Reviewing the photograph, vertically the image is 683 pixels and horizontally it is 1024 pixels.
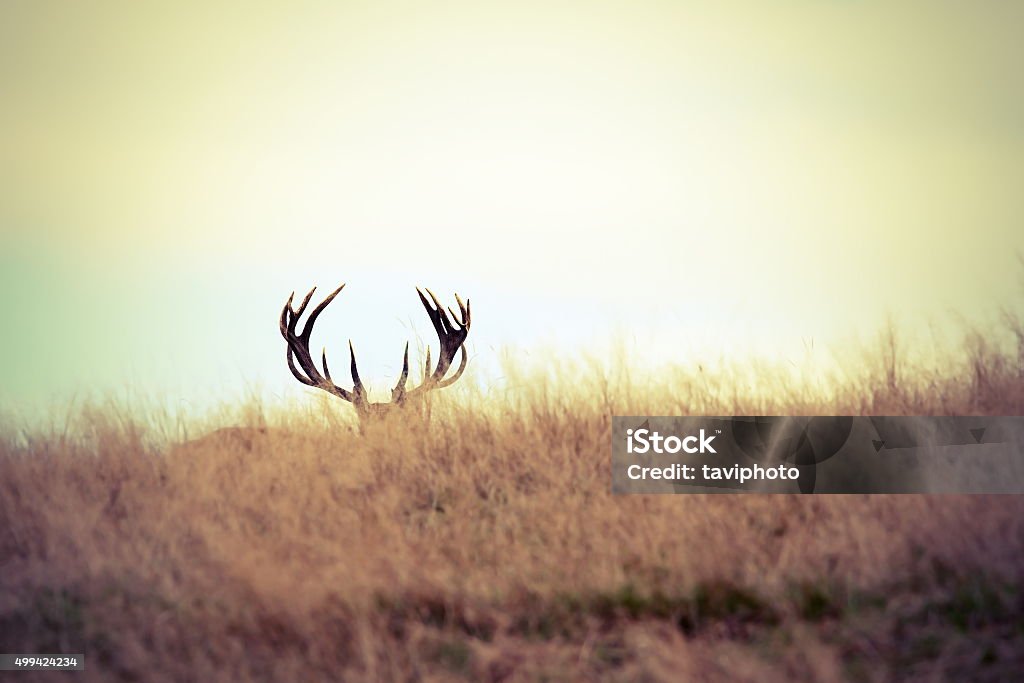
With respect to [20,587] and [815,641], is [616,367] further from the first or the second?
[20,587]

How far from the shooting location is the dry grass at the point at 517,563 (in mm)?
3779

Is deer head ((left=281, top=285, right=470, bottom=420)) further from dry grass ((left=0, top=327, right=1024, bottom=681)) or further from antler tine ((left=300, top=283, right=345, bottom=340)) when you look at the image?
dry grass ((left=0, top=327, right=1024, bottom=681))

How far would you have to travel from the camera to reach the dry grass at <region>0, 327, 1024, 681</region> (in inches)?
149

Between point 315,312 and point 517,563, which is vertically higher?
point 315,312

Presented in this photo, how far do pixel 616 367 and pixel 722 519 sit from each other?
6.15ft

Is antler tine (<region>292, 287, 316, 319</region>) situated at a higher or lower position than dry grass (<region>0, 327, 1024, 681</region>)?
higher

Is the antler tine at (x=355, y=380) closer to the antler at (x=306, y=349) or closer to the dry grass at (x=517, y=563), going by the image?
the antler at (x=306, y=349)

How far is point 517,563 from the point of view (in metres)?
4.42

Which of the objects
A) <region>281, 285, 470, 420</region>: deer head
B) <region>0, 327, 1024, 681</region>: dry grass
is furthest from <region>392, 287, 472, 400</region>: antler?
<region>0, 327, 1024, 681</region>: dry grass

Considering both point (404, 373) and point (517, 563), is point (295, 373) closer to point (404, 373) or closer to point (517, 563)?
point (404, 373)

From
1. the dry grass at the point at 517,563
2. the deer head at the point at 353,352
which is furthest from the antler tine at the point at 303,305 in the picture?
the dry grass at the point at 517,563

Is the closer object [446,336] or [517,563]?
[517,563]

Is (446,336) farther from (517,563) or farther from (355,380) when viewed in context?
(517,563)

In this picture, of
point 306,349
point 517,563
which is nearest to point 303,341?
point 306,349
